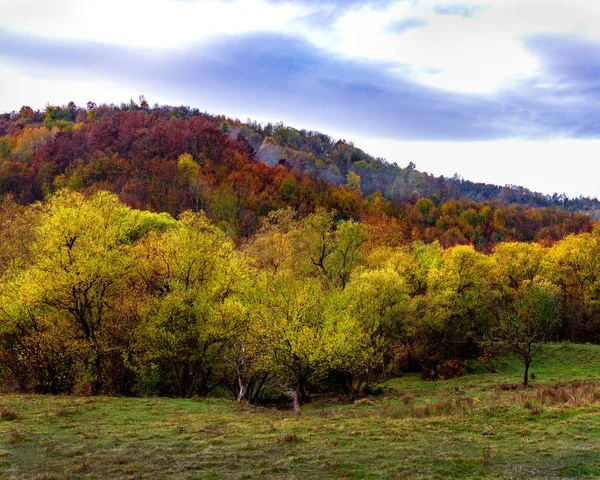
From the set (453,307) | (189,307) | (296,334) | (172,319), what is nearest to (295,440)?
(296,334)

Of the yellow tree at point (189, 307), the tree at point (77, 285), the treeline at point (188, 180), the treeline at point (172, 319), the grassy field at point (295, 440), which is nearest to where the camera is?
the grassy field at point (295, 440)

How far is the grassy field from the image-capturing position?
15.5 metres

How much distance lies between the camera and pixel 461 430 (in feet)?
70.0

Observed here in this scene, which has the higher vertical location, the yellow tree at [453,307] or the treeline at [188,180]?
the treeline at [188,180]

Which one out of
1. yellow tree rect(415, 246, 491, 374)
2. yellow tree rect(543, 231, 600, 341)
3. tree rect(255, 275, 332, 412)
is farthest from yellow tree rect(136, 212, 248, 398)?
yellow tree rect(543, 231, 600, 341)

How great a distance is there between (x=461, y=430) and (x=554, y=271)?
65.0 metres

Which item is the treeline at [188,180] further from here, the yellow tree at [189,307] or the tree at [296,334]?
the tree at [296,334]

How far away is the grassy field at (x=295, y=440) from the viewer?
50.8ft

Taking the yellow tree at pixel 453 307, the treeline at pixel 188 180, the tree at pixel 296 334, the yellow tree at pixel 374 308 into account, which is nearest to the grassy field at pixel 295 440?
the tree at pixel 296 334

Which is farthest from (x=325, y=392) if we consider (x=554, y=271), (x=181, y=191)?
(x=181, y=191)

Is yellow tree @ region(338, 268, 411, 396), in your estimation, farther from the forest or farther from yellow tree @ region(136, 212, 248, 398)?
yellow tree @ region(136, 212, 248, 398)

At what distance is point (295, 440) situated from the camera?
1938 cm

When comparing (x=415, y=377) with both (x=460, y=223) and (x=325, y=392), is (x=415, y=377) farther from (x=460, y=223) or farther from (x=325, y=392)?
(x=460, y=223)

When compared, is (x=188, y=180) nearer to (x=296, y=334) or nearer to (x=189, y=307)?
(x=189, y=307)
